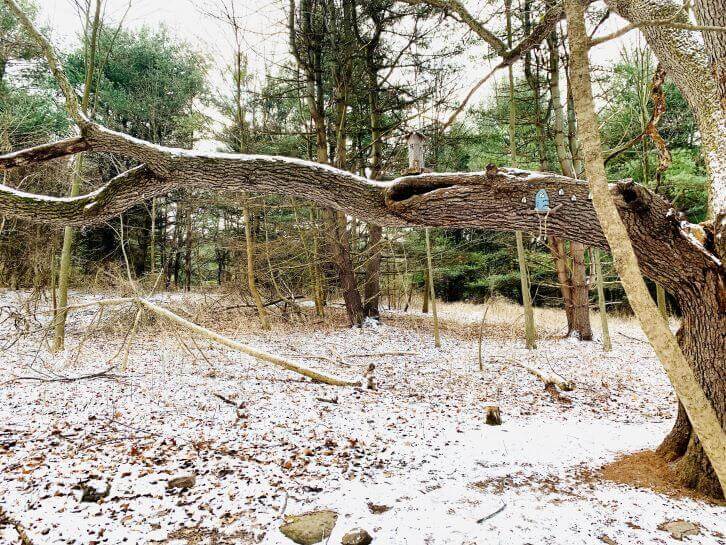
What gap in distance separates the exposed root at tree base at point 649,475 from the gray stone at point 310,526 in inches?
87.3

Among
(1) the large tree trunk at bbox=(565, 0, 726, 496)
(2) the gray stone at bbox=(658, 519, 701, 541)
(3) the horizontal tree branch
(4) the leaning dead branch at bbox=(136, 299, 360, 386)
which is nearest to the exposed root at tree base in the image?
(2) the gray stone at bbox=(658, 519, 701, 541)

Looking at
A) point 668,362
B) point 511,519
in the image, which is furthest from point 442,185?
point 511,519

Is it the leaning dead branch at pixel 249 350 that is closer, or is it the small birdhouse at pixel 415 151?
the small birdhouse at pixel 415 151

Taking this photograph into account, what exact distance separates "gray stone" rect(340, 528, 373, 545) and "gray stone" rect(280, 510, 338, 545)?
4.7 inches

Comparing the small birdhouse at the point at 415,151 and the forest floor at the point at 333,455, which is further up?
the small birdhouse at the point at 415,151

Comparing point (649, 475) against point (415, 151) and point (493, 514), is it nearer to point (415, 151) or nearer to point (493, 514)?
point (493, 514)

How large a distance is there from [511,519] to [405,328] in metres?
8.68

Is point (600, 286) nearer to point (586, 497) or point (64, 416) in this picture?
point (586, 497)

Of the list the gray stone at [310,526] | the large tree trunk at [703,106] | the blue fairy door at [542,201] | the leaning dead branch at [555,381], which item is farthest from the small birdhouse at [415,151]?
the leaning dead branch at [555,381]

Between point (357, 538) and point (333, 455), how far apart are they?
1152mm

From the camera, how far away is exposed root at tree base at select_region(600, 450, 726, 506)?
2734 mm

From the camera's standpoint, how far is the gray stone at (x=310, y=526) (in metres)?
2.32

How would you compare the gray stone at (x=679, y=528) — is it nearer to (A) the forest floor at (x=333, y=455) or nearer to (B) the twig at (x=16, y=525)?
(A) the forest floor at (x=333, y=455)

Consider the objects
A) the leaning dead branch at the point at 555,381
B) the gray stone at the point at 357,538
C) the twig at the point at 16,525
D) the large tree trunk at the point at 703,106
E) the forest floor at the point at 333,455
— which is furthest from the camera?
the leaning dead branch at the point at 555,381
